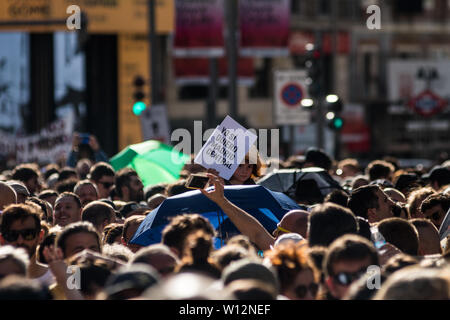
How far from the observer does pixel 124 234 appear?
8.15m

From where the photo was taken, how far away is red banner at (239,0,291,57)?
88.7 ft

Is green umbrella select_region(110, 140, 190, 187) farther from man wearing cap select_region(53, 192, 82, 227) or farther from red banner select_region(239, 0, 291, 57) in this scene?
red banner select_region(239, 0, 291, 57)

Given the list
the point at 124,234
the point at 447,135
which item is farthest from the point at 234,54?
the point at 447,135

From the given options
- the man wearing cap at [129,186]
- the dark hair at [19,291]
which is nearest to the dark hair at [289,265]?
the dark hair at [19,291]

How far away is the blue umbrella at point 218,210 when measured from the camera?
7.83 meters

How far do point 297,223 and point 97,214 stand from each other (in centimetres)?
193

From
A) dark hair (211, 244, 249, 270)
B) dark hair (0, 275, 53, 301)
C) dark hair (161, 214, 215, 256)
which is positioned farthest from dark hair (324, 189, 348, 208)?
dark hair (0, 275, 53, 301)

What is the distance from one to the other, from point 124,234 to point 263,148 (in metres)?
6.74

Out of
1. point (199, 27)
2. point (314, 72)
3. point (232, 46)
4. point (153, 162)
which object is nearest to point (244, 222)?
point (153, 162)

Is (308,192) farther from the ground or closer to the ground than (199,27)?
closer to the ground

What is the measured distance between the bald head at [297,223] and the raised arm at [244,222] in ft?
0.47

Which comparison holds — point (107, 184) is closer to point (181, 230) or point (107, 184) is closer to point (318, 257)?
point (181, 230)

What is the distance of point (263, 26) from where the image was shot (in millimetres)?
27328
